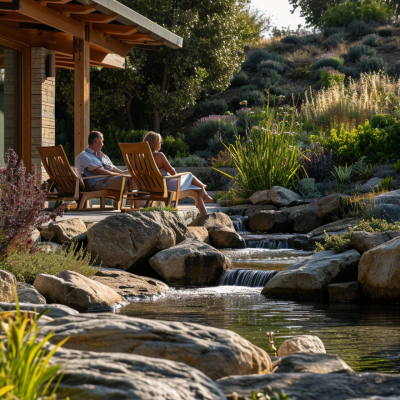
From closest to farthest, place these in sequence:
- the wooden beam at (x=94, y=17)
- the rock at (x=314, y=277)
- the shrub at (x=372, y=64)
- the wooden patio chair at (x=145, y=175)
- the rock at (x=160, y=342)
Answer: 1. the rock at (x=160, y=342)
2. the rock at (x=314, y=277)
3. the wooden patio chair at (x=145, y=175)
4. the wooden beam at (x=94, y=17)
5. the shrub at (x=372, y=64)

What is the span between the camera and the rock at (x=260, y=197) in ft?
36.5

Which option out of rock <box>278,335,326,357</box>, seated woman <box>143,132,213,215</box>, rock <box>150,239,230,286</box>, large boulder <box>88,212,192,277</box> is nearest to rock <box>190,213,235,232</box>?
seated woman <box>143,132,213,215</box>

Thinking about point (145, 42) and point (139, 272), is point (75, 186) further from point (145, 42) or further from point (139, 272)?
point (145, 42)

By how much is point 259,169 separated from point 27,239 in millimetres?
6652

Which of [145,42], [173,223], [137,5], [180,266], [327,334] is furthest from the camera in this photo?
[137,5]

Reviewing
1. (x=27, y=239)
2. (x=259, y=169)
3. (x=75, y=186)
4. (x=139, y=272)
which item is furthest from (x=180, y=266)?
(x=259, y=169)

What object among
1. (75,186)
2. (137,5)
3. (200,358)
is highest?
(137,5)

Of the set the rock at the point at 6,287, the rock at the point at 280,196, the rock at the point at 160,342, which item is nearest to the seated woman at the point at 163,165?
the rock at the point at 280,196

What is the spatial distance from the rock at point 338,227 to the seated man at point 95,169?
9.79 ft

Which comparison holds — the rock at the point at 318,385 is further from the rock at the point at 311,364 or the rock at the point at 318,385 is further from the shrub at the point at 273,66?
the shrub at the point at 273,66

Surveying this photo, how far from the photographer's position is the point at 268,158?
11562 millimetres

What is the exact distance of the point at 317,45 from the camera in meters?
30.9

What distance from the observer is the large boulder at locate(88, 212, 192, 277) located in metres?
6.71

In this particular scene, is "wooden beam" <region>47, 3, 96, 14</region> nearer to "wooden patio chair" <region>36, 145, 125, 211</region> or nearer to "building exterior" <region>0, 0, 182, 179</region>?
"building exterior" <region>0, 0, 182, 179</region>
